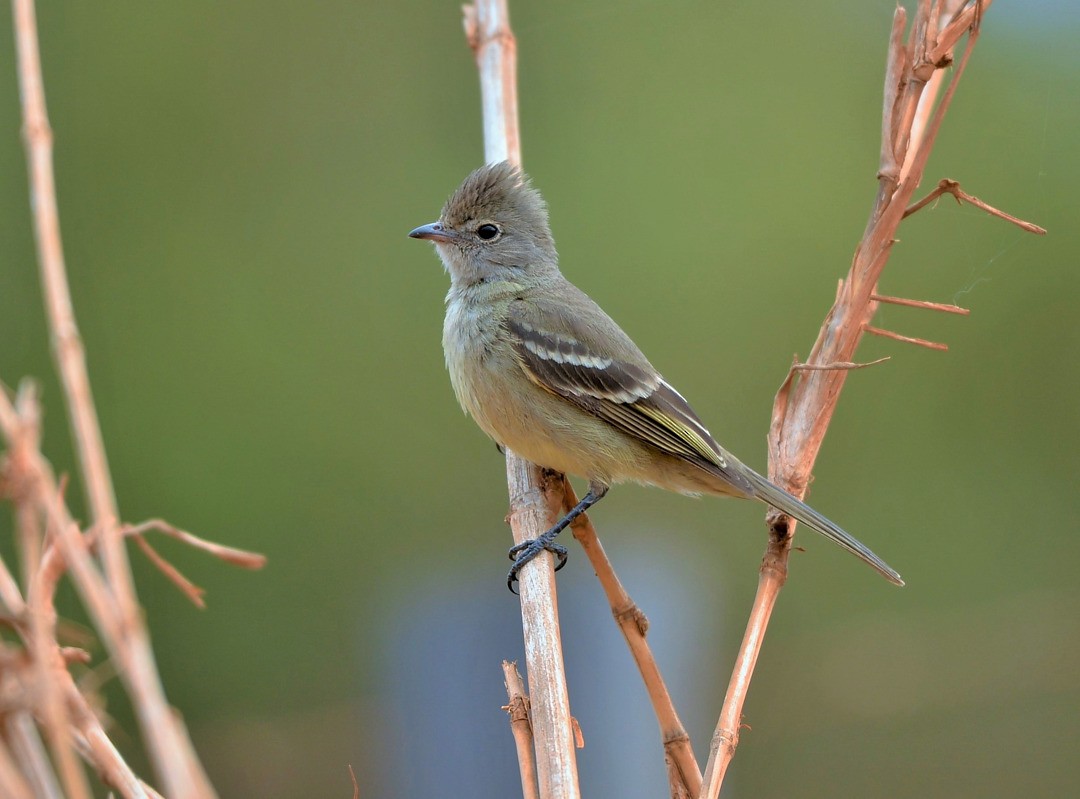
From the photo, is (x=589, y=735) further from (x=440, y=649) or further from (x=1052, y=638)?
(x=1052, y=638)

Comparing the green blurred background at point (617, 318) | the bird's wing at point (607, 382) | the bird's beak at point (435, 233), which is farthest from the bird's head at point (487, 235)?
the green blurred background at point (617, 318)

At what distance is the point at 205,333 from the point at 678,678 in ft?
9.89

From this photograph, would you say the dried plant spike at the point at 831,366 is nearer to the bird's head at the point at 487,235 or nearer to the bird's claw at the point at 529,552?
the bird's claw at the point at 529,552

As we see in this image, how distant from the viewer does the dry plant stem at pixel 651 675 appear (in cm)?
187

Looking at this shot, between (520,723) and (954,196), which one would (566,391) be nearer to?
(954,196)

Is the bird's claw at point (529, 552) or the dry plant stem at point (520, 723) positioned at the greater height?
the bird's claw at point (529, 552)

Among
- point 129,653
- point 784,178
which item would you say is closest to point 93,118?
point 784,178

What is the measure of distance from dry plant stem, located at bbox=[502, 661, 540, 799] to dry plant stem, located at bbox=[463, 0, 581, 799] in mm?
25

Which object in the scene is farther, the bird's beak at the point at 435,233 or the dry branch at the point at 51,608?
the bird's beak at the point at 435,233

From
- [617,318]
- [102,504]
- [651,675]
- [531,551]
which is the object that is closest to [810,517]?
[531,551]

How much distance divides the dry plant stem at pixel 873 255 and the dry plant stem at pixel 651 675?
13.5 inches

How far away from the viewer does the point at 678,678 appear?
5020 millimetres

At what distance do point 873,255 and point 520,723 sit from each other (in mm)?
1244

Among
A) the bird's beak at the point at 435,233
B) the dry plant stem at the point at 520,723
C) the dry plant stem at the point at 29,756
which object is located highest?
the bird's beak at the point at 435,233
